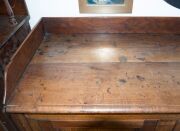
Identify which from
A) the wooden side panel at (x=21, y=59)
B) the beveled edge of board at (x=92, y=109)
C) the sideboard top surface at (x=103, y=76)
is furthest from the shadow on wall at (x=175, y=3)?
the wooden side panel at (x=21, y=59)

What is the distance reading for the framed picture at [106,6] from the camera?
3.16 ft

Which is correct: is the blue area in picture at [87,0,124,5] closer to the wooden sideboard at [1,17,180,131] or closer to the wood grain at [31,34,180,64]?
the wooden sideboard at [1,17,180,131]

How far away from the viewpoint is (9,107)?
0.60 m

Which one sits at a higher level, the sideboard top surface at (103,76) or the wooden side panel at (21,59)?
the wooden side panel at (21,59)

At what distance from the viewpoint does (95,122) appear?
685 mm

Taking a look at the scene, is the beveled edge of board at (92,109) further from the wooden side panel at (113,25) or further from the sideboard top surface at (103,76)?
the wooden side panel at (113,25)

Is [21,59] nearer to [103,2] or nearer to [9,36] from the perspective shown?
[9,36]

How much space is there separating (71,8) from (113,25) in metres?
0.27

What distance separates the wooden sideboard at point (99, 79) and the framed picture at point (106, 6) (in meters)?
0.05

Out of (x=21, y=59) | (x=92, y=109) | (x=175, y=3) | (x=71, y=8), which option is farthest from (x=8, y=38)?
(x=175, y=3)

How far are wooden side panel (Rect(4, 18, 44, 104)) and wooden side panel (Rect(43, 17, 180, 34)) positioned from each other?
12cm

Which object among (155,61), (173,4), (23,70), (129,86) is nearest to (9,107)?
(23,70)

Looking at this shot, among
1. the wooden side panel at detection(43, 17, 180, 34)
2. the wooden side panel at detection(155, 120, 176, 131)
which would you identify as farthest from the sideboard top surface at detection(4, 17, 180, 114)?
the wooden side panel at detection(155, 120, 176, 131)

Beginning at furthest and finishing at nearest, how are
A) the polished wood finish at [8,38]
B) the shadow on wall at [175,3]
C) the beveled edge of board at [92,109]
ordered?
the shadow on wall at [175,3]
the polished wood finish at [8,38]
the beveled edge of board at [92,109]
